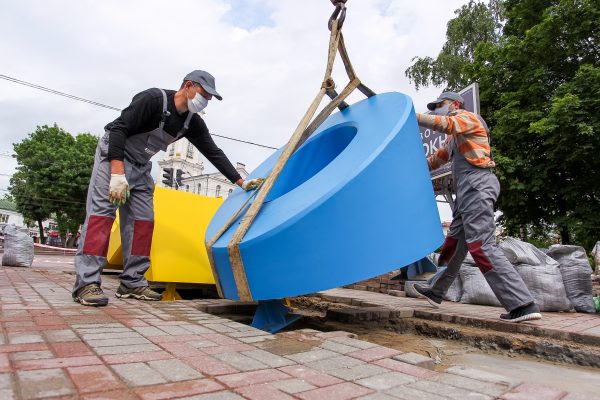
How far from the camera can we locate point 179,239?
3.72m

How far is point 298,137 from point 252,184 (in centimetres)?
55

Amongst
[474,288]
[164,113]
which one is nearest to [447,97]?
[474,288]

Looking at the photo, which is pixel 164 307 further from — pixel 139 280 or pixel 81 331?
pixel 81 331

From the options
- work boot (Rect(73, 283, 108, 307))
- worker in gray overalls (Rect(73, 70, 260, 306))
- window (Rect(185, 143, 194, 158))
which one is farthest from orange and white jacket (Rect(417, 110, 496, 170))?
window (Rect(185, 143, 194, 158))

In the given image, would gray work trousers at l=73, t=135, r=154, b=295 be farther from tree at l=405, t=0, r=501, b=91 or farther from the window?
the window

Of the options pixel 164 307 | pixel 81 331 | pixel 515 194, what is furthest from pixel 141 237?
pixel 515 194

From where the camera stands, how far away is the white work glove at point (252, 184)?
2.99m

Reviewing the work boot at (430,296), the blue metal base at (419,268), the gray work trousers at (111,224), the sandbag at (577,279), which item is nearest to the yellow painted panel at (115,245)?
the gray work trousers at (111,224)

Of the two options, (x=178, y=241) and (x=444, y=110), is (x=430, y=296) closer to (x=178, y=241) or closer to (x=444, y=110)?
(x=444, y=110)

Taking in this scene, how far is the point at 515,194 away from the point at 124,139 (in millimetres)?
9975

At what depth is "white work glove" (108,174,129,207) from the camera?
2.67 meters

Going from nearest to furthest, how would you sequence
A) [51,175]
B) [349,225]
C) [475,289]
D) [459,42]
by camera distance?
[349,225] → [475,289] → [459,42] → [51,175]

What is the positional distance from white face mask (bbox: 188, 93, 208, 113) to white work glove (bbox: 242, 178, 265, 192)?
0.65 m

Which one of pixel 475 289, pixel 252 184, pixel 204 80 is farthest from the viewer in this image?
pixel 475 289
